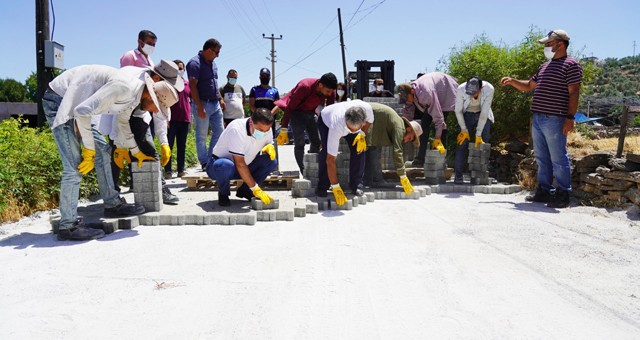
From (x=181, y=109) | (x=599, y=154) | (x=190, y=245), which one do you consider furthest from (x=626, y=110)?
(x=181, y=109)

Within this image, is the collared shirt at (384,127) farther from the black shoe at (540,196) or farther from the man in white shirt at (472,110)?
the black shoe at (540,196)

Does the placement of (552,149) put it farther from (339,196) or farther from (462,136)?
(339,196)

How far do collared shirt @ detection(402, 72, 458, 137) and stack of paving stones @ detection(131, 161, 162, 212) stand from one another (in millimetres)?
3951

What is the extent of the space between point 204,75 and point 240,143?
2.31m

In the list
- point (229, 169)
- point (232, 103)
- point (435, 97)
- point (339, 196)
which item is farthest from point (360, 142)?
point (232, 103)

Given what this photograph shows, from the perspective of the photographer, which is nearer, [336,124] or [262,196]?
[262,196]

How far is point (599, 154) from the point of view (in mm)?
5258

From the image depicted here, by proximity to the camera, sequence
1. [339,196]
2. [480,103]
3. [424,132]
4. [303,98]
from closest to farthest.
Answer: [339,196]
[303,98]
[480,103]
[424,132]

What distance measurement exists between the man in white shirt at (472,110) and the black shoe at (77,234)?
189 inches

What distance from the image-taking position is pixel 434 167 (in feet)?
21.0

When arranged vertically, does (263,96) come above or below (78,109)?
above

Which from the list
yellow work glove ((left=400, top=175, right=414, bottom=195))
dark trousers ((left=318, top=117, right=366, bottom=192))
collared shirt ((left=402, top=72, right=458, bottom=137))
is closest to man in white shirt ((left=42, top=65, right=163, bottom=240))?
dark trousers ((left=318, top=117, right=366, bottom=192))

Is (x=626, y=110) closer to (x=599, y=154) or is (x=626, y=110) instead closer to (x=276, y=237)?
(x=599, y=154)

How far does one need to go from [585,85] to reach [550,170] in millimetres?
3567
